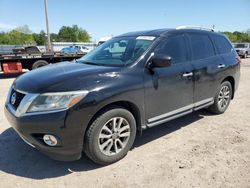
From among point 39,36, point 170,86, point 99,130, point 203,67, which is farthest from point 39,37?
point 99,130

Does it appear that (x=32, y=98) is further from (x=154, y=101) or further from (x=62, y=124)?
(x=154, y=101)

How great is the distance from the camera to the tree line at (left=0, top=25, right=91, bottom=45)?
95325mm

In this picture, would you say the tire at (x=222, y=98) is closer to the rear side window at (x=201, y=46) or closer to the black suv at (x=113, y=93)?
the black suv at (x=113, y=93)

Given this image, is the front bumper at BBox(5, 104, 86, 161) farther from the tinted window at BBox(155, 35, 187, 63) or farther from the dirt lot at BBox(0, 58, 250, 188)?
the tinted window at BBox(155, 35, 187, 63)

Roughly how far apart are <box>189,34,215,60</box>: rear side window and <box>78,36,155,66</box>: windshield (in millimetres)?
987

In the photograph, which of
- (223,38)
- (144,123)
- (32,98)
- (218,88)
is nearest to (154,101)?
(144,123)

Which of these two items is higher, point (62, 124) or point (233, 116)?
point (62, 124)

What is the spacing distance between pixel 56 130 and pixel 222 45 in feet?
13.1

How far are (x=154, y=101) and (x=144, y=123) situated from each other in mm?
359

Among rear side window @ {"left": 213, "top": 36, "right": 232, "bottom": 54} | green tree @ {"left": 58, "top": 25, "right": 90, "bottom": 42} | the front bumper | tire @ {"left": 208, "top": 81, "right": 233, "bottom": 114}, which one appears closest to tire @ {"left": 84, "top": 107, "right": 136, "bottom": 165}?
the front bumper

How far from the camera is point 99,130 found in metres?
2.98

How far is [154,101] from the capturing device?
11.6 feet

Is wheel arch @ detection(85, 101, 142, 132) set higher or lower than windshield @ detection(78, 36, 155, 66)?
lower

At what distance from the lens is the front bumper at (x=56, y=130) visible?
8.88 feet
